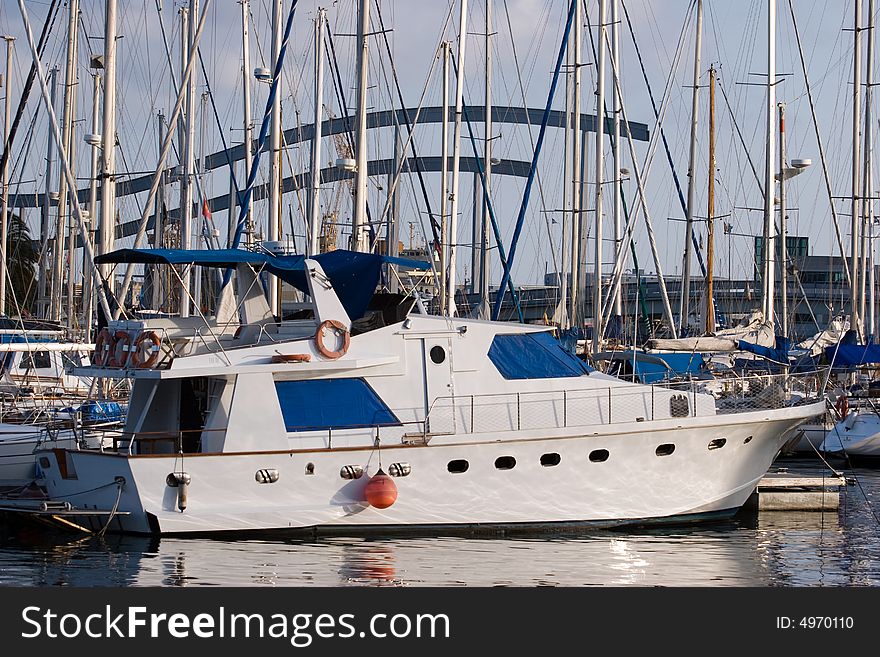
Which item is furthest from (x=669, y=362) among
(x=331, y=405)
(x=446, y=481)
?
(x=331, y=405)

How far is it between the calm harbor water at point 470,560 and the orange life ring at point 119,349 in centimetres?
238

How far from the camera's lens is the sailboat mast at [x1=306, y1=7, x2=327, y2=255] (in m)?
24.5

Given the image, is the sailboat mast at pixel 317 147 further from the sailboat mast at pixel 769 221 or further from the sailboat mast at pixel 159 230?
the sailboat mast at pixel 769 221

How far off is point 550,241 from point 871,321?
976cm

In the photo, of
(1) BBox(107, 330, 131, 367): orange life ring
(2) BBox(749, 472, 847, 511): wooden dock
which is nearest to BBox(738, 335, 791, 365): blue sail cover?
Answer: (2) BBox(749, 472, 847, 511): wooden dock

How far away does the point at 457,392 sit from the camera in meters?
16.8

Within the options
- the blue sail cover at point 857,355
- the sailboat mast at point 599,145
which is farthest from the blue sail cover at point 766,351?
the sailboat mast at point 599,145

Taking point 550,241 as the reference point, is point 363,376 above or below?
below

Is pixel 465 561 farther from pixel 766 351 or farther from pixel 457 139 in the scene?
pixel 457 139

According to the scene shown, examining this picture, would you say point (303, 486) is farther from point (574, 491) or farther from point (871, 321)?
point (871, 321)

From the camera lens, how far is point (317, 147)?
89.0 ft

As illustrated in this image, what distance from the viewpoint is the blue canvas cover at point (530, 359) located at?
674 inches

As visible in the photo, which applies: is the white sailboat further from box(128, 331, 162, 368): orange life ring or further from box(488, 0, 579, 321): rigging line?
box(488, 0, 579, 321): rigging line
